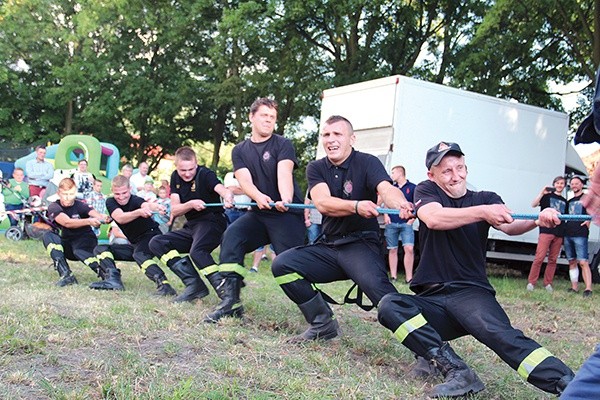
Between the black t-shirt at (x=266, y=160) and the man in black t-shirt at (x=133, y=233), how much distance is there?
5.84ft

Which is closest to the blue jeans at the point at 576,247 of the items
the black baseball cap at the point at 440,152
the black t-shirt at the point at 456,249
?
the black t-shirt at the point at 456,249

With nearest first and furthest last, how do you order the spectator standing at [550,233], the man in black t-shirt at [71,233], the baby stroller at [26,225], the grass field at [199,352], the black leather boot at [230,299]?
the grass field at [199,352]
the black leather boot at [230,299]
the man in black t-shirt at [71,233]
the spectator standing at [550,233]
the baby stroller at [26,225]

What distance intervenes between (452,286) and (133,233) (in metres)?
4.52

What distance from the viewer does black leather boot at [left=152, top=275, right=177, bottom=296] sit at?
274 inches

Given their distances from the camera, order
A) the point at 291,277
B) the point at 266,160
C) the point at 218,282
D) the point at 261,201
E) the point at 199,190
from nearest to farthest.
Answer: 1. the point at 291,277
2. the point at 261,201
3. the point at 266,160
4. the point at 218,282
5. the point at 199,190

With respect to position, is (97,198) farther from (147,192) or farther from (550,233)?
(550,233)

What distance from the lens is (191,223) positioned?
6.68 metres

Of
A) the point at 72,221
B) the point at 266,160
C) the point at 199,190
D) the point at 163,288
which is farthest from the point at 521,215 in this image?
the point at 72,221

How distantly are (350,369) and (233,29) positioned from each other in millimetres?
16924

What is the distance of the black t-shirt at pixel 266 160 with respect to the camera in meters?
5.67

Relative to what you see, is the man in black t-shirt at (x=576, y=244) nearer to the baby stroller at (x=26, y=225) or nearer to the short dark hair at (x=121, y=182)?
the short dark hair at (x=121, y=182)

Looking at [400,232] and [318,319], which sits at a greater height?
[400,232]

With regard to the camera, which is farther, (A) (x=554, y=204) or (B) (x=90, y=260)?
(A) (x=554, y=204)

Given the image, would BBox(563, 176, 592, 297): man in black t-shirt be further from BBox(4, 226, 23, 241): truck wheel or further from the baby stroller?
BBox(4, 226, 23, 241): truck wheel
